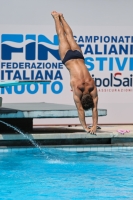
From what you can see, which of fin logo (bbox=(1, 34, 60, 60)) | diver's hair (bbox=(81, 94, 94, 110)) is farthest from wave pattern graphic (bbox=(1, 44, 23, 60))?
diver's hair (bbox=(81, 94, 94, 110))

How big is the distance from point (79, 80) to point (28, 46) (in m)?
3.33

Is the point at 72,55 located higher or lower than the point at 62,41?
lower

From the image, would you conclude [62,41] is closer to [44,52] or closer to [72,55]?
[72,55]

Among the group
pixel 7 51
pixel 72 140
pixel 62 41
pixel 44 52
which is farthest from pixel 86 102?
pixel 7 51

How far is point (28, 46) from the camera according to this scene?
45.5 ft

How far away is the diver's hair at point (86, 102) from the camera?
10.7m

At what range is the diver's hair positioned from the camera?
10695 mm

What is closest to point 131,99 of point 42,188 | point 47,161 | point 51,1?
point 51,1

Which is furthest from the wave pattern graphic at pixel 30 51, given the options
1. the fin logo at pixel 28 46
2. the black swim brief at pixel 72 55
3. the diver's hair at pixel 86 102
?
the diver's hair at pixel 86 102

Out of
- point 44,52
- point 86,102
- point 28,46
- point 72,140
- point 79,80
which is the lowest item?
point 72,140

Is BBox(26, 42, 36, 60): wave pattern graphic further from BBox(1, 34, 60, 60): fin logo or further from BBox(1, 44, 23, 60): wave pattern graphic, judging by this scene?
BBox(1, 44, 23, 60): wave pattern graphic

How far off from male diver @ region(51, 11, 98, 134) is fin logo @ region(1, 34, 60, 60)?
2715 mm

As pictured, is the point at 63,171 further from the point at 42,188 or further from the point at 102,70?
the point at 102,70

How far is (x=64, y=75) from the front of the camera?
46.2ft
